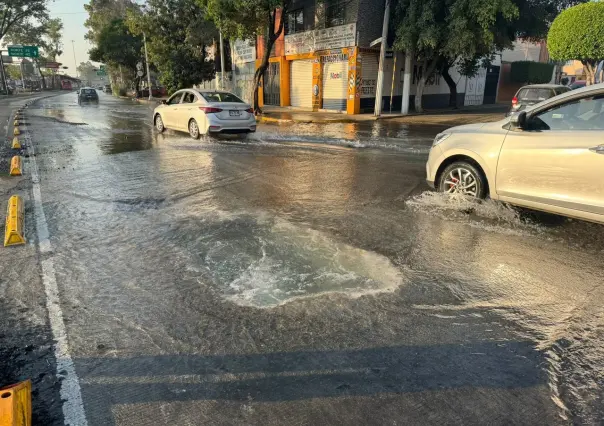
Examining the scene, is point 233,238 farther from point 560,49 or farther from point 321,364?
point 560,49

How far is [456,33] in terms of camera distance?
19.2 metres

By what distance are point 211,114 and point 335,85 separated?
13.5 meters

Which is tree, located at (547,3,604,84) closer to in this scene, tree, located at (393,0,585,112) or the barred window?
tree, located at (393,0,585,112)

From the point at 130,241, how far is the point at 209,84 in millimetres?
40197

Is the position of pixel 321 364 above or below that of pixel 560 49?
below

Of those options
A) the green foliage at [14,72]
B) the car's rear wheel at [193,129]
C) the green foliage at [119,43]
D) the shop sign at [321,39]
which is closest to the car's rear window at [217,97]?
the car's rear wheel at [193,129]

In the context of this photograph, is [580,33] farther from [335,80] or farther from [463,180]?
[463,180]

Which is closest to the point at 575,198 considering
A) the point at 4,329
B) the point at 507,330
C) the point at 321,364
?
the point at 507,330

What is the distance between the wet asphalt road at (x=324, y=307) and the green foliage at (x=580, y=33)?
14907 millimetres

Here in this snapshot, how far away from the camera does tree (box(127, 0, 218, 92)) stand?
103 ft

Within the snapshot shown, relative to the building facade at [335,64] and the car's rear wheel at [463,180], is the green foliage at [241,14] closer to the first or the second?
the building facade at [335,64]

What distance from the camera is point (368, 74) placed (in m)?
24.2

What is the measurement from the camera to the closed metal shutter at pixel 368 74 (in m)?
23.9

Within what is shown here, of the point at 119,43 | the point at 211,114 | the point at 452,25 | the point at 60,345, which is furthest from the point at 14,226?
the point at 119,43
